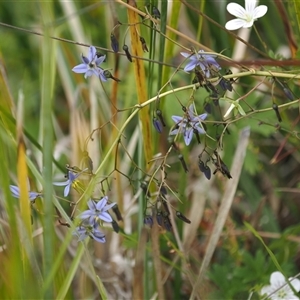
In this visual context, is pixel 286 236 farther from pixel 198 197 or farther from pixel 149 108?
pixel 149 108

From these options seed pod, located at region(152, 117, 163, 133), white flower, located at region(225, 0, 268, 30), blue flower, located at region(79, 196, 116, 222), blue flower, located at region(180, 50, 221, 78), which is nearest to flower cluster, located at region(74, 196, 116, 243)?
blue flower, located at region(79, 196, 116, 222)

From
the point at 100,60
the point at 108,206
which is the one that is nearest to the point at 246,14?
the point at 100,60

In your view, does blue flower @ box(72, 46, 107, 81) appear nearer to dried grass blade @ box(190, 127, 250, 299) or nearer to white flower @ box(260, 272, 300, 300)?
dried grass blade @ box(190, 127, 250, 299)

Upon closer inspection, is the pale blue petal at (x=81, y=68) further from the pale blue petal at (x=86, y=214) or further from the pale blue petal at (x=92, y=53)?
the pale blue petal at (x=86, y=214)

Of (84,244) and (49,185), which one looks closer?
(49,185)

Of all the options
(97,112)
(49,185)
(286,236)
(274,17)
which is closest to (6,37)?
(97,112)

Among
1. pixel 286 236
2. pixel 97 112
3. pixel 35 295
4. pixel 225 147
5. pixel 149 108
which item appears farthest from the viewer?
pixel 97 112

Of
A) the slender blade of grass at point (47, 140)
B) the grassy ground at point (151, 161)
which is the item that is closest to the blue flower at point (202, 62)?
the grassy ground at point (151, 161)

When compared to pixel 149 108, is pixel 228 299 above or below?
below

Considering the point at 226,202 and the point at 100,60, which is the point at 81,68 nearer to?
the point at 100,60
